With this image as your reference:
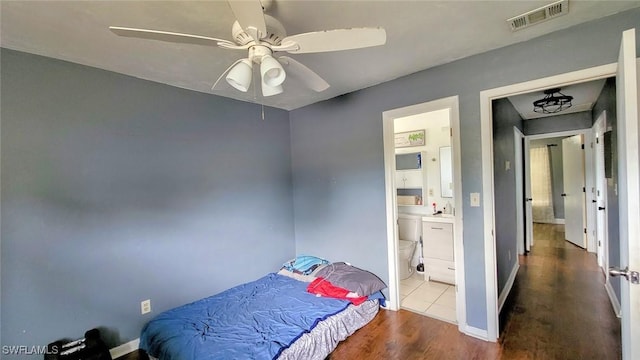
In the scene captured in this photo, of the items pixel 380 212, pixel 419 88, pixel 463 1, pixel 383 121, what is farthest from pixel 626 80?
pixel 380 212

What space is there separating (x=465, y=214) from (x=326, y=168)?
1.63 meters

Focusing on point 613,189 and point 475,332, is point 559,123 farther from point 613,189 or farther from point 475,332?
point 475,332

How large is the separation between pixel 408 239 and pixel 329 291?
1762 millimetres

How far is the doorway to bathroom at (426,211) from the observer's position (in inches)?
96.7

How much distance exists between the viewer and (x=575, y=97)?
138 inches

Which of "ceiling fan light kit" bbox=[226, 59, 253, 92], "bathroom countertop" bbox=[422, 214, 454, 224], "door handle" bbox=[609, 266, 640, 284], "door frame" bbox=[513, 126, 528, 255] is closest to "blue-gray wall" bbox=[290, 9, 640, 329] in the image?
"bathroom countertop" bbox=[422, 214, 454, 224]

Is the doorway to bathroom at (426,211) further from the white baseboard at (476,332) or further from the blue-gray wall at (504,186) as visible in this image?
the blue-gray wall at (504,186)

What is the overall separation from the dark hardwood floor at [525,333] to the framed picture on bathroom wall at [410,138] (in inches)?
88.7

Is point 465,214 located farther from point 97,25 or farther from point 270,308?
point 97,25

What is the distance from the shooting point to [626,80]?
112 centimetres

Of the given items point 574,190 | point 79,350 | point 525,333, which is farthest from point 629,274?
point 574,190

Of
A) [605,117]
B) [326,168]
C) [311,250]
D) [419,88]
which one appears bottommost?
[311,250]

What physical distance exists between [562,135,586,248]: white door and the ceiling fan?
18.6ft

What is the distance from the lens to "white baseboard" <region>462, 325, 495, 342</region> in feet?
7.51
